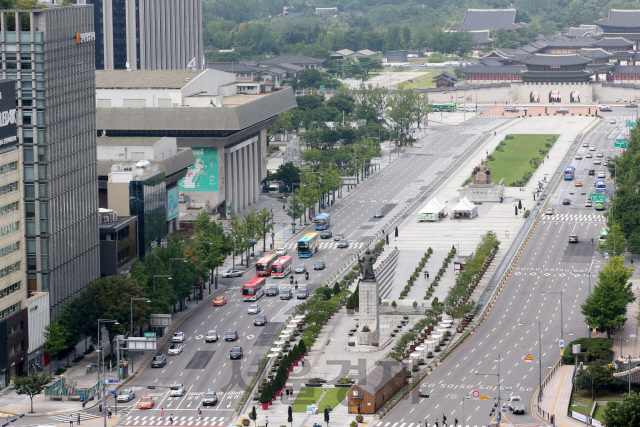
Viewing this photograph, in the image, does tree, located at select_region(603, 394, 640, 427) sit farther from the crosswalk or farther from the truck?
the crosswalk

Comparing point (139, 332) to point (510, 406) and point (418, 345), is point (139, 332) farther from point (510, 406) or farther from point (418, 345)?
point (510, 406)

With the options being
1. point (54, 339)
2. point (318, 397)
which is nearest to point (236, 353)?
point (318, 397)

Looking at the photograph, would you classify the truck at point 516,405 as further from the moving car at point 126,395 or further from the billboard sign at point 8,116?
the billboard sign at point 8,116

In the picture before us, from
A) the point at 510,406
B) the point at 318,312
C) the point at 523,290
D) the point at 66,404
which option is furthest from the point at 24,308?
the point at 523,290

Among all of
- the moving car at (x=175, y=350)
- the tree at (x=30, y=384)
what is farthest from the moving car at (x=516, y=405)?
the tree at (x=30, y=384)

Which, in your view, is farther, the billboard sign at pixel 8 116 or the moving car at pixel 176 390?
the billboard sign at pixel 8 116

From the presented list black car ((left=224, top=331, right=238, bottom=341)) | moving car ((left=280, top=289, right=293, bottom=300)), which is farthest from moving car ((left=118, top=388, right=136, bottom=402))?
moving car ((left=280, top=289, right=293, bottom=300))

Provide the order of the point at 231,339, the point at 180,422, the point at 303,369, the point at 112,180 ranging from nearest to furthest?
the point at 180,422, the point at 303,369, the point at 231,339, the point at 112,180

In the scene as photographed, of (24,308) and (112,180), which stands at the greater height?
(112,180)
